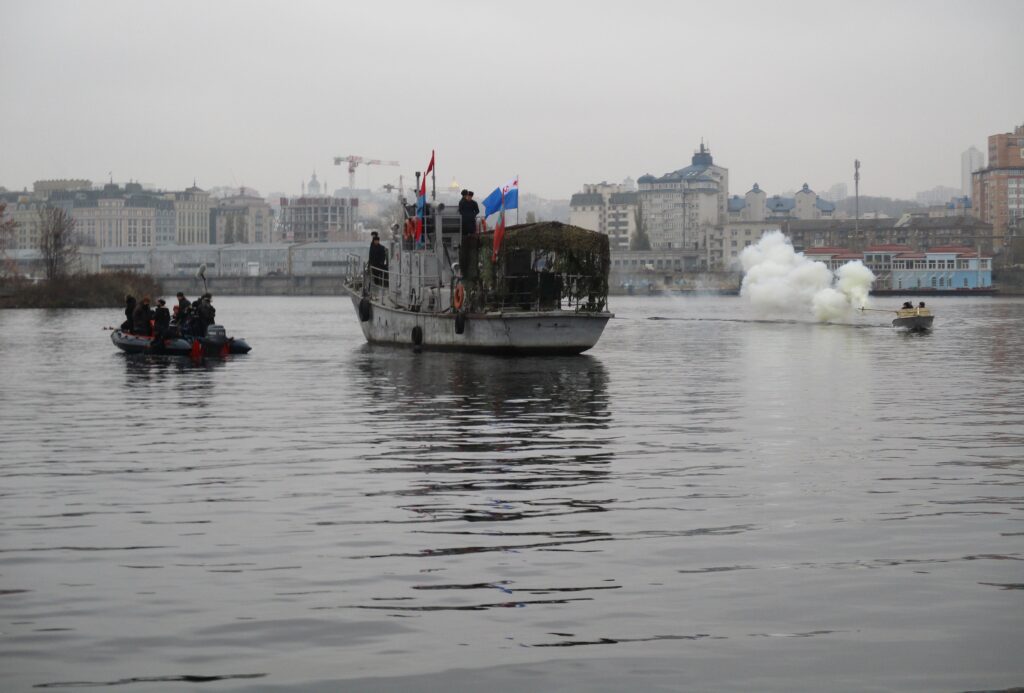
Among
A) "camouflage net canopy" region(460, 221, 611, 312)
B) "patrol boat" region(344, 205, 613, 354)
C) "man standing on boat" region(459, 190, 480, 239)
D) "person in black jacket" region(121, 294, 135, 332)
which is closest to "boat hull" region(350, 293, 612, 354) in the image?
"patrol boat" region(344, 205, 613, 354)

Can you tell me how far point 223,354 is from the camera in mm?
57031

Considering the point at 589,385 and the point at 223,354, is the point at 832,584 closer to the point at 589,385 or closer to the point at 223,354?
the point at 589,385

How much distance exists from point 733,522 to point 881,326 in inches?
3096

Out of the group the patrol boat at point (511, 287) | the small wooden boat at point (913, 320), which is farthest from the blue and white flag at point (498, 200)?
the small wooden boat at point (913, 320)

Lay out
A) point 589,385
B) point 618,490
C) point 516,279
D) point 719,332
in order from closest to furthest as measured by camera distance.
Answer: point 618,490, point 589,385, point 516,279, point 719,332

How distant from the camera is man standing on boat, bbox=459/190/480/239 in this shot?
5769cm

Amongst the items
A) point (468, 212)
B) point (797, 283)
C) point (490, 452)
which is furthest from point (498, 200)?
point (797, 283)

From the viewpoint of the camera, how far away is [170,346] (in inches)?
2192

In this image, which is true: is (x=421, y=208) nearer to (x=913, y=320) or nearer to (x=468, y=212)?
(x=468, y=212)

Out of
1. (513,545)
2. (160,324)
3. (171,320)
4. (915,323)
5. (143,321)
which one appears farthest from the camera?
(915,323)

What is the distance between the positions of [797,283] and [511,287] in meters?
60.2

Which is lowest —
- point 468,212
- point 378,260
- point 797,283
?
point 797,283

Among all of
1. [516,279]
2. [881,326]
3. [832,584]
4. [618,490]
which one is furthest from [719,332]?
[832,584]

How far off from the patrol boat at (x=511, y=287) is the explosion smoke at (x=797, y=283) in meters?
48.7
